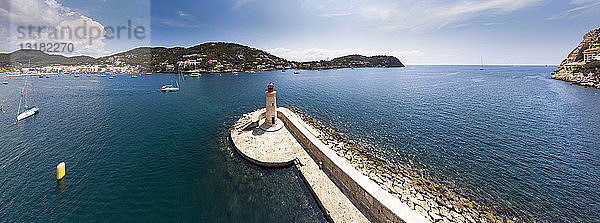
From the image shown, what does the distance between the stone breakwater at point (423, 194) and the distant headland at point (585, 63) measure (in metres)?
78.1

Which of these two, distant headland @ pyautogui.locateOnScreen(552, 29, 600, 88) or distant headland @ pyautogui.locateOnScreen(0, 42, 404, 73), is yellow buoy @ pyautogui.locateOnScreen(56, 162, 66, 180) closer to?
distant headland @ pyautogui.locateOnScreen(552, 29, 600, 88)

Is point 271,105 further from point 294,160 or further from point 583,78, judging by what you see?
point 583,78

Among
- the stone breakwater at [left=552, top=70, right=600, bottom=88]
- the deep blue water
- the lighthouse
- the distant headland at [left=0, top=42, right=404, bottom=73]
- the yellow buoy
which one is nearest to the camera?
the deep blue water

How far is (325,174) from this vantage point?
45.8 feet

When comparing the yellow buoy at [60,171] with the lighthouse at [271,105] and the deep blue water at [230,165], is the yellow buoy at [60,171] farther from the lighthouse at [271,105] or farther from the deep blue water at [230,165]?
the lighthouse at [271,105]

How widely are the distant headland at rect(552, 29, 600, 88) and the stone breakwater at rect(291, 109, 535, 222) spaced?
78113 mm

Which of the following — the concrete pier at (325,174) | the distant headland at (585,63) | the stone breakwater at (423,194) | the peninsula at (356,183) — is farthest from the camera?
the distant headland at (585,63)

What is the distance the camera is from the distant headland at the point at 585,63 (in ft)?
180

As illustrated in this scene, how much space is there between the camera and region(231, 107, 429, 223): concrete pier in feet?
32.9

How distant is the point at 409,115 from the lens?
94.2 feet

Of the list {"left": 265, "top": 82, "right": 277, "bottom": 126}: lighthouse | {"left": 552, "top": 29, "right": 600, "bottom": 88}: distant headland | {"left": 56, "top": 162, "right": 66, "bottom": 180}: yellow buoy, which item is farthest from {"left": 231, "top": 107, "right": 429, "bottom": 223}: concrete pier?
{"left": 552, "top": 29, "right": 600, "bottom": 88}: distant headland

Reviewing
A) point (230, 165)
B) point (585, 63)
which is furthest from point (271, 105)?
point (585, 63)

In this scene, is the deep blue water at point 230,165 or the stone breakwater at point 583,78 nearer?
the deep blue water at point 230,165

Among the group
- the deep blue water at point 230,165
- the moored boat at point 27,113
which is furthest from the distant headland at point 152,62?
the deep blue water at point 230,165
